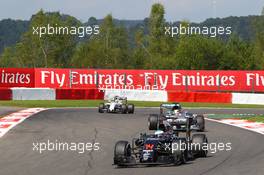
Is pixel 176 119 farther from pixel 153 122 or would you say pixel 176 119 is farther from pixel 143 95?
pixel 143 95

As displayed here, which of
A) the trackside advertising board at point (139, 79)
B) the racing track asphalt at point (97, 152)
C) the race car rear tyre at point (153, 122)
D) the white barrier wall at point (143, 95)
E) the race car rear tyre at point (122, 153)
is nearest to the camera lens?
the racing track asphalt at point (97, 152)

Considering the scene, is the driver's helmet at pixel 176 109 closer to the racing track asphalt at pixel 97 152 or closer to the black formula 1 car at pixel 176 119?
the black formula 1 car at pixel 176 119

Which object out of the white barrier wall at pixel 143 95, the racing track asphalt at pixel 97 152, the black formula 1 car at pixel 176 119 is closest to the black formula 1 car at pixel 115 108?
the racing track asphalt at pixel 97 152

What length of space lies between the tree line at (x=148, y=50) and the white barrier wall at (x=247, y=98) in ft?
86.5

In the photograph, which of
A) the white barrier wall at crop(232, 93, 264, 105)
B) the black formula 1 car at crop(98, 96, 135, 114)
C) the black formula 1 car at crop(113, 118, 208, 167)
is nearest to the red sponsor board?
the white barrier wall at crop(232, 93, 264, 105)

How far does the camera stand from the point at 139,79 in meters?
39.2

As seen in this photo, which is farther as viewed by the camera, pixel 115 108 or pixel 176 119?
pixel 115 108

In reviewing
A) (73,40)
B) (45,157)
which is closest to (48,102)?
(45,157)

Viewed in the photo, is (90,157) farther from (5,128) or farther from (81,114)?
(81,114)

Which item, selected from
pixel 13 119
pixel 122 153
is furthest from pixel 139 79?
pixel 122 153

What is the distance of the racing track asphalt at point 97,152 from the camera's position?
460 inches

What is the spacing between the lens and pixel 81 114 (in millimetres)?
26422

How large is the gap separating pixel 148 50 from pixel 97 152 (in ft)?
303

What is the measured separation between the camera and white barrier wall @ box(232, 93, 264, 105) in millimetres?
35969
